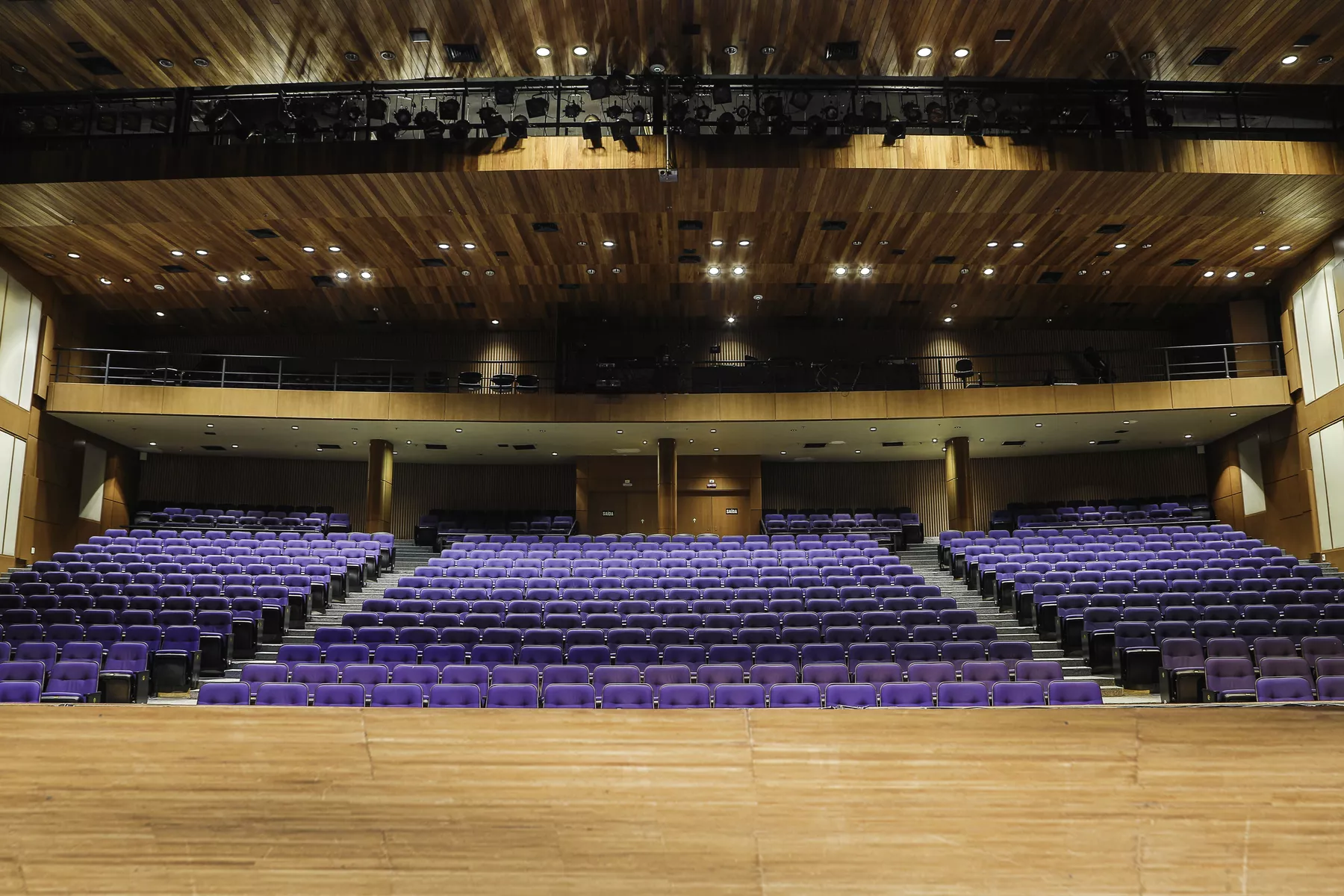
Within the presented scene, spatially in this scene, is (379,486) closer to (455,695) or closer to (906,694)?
(455,695)

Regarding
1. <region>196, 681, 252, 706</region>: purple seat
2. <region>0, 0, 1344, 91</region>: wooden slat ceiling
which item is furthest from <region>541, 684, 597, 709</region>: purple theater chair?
<region>0, 0, 1344, 91</region>: wooden slat ceiling

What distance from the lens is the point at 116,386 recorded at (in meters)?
13.1

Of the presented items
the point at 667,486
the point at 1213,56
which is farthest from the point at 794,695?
the point at 667,486

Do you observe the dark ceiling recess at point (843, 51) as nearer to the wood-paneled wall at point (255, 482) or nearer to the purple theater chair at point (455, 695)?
the purple theater chair at point (455, 695)

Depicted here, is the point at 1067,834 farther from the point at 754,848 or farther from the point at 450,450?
the point at 450,450

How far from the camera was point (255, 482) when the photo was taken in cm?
1702

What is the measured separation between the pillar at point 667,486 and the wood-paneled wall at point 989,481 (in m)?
2.79

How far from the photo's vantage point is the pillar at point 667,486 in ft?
48.6

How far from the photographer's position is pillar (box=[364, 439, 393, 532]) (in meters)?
14.8

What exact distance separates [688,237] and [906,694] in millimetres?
7590

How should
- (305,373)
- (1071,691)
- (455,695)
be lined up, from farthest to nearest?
(305,373)
(1071,691)
(455,695)

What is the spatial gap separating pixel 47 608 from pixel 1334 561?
1503 cm

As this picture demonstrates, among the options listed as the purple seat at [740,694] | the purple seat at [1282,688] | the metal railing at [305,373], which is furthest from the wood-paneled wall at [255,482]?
the purple seat at [1282,688]

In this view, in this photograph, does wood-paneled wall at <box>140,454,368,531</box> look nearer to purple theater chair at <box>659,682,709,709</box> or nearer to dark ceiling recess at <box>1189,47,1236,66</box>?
purple theater chair at <box>659,682,709,709</box>
